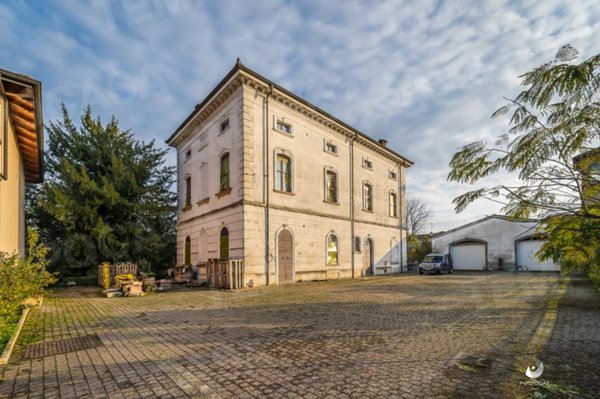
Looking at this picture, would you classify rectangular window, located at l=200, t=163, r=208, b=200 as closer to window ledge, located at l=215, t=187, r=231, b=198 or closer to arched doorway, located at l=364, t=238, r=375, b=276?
window ledge, located at l=215, t=187, r=231, b=198

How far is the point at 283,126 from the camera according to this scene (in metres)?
17.4

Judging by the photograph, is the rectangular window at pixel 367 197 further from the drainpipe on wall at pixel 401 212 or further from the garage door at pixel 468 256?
the garage door at pixel 468 256

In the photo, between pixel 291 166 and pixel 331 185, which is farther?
pixel 331 185

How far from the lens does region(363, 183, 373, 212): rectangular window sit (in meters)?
23.1

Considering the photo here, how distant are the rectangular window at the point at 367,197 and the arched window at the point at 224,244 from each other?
10.7 metres

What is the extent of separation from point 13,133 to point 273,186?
10166 millimetres

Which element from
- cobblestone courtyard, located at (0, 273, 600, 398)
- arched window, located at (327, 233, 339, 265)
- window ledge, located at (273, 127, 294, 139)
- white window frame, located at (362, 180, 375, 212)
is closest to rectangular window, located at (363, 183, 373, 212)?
white window frame, located at (362, 180, 375, 212)

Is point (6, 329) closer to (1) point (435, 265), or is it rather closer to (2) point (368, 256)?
(2) point (368, 256)

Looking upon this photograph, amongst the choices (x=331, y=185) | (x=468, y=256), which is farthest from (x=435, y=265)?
(x=331, y=185)

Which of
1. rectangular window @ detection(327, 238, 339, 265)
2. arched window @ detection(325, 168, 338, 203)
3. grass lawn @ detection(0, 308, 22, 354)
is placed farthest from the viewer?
arched window @ detection(325, 168, 338, 203)

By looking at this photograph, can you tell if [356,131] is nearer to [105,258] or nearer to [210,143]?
[210,143]

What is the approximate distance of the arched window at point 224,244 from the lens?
16094 millimetres

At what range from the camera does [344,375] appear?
13.6 ft

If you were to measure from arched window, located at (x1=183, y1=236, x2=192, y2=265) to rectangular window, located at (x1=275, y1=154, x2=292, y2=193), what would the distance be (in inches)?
303
